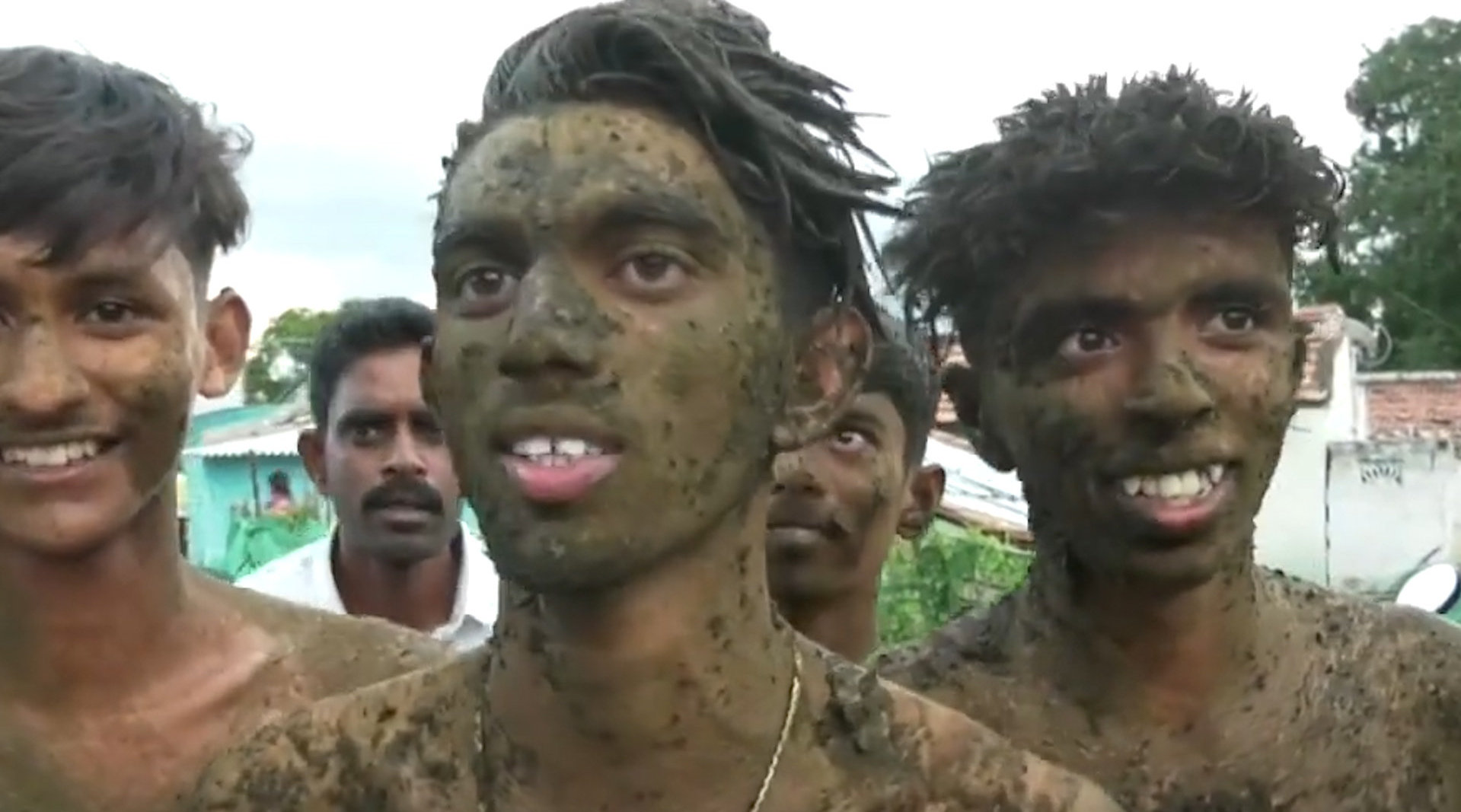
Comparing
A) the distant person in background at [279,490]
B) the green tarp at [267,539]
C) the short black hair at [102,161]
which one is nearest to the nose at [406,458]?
the short black hair at [102,161]

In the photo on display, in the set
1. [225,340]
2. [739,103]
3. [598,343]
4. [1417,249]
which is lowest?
[1417,249]

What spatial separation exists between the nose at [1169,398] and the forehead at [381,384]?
3.05 meters

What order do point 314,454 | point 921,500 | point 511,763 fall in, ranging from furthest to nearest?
point 314,454 < point 921,500 < point 511,763

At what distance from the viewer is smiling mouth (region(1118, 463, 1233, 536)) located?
309cm

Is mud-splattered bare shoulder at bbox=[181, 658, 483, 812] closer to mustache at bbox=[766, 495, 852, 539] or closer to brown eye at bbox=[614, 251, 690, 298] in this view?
brown eye at bbox=[614, 251, 690, 298]

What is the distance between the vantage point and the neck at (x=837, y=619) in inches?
188

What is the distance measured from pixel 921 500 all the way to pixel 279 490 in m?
17.7

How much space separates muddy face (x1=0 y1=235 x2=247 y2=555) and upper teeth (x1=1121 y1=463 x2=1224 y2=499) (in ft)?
5.31

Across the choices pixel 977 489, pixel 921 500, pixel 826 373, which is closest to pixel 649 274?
pixel 826 373

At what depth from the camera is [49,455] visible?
10.7 feet

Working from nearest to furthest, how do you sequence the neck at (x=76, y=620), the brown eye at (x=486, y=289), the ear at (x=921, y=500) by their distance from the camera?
the brown eye at (x=486, y=289) < the neck at (x=76, y=620) < the ear at (x=921, y=500)

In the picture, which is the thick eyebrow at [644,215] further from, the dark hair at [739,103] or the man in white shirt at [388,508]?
the man in white shirt at [388,508]

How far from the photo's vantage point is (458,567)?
5879 mm

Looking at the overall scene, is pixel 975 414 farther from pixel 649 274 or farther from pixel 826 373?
pixel 649 274
